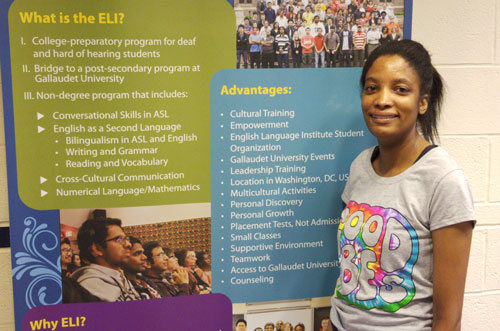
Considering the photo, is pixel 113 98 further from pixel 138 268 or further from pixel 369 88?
pixel 369 88

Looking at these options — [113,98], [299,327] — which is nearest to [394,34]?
[113,98]

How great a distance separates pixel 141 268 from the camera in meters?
1.40

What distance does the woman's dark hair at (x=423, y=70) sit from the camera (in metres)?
1.13

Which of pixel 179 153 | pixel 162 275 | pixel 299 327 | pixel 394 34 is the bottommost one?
pixel 299 327

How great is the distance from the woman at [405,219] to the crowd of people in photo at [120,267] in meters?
0.49

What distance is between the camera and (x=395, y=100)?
1.11m

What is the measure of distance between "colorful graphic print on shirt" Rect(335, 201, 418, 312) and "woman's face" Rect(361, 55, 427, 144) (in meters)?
0.19

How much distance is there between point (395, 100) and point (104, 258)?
0.91m

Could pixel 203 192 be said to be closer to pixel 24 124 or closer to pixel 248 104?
pixel 248 104

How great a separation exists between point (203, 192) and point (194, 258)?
202mm

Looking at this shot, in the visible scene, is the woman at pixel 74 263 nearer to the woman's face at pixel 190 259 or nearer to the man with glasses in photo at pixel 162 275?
the man with glasses in photo at pixel 162 275

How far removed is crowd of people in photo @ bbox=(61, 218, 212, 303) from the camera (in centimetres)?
137

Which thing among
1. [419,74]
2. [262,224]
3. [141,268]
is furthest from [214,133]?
[419,74]

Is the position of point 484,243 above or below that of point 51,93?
below
